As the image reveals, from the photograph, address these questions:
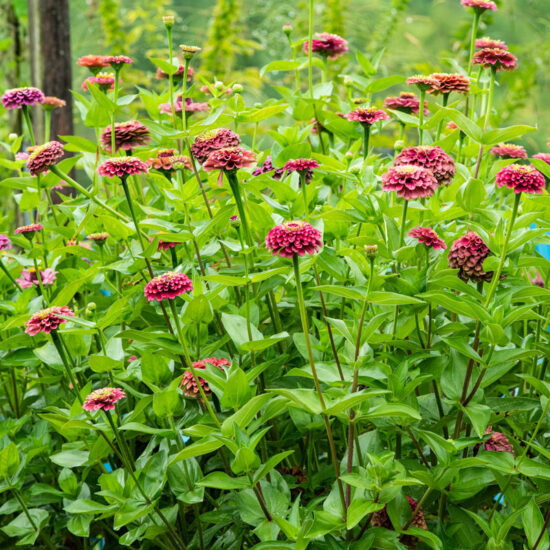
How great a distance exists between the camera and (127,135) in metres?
1.04

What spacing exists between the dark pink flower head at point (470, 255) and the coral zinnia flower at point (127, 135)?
19.8 inches

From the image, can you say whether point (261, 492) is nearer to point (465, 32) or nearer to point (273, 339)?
point (273, 339)

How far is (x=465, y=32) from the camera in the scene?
2771mm

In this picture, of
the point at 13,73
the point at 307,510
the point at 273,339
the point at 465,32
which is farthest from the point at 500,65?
the point at 13,73

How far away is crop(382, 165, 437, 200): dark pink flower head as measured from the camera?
0.74 meters

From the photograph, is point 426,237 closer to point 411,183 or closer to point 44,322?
point 411,183

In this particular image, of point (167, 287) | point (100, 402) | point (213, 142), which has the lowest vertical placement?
point (100, 402)

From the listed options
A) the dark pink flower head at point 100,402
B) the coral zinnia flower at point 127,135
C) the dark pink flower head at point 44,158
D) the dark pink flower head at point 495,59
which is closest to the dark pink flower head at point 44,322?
the dark pink flower head at point 100,402

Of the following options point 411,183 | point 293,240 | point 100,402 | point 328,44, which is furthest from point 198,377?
point 328,44

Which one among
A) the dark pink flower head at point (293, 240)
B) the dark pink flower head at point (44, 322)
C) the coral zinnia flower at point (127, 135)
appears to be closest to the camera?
the dark pink flower head at point (293, 240)

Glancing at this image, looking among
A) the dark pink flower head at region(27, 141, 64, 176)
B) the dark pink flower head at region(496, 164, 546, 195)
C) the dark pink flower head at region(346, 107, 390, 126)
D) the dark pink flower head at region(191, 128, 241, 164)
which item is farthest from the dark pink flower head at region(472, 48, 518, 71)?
the dark pink flower head at region(27, 141, 64, 176)

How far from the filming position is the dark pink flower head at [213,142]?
0.88 m

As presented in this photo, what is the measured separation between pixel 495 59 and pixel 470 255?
14.0 inches

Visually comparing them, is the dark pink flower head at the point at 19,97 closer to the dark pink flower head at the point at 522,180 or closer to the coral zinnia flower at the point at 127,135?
the coral zinnia flower at the point at 127,135
